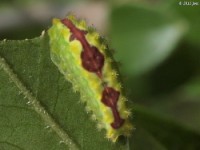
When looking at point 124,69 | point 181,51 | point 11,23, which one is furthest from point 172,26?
point 11,23

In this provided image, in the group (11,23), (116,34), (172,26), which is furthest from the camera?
(11,23)

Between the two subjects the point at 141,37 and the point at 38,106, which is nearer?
the point at 38,106

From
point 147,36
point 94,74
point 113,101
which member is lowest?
point 147,36

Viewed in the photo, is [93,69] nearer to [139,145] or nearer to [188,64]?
[139,145]

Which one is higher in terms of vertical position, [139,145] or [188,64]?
[139,145]

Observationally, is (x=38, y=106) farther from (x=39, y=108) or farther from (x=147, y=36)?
(x=147, y=36)

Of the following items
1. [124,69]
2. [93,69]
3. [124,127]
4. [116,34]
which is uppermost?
[93,69]

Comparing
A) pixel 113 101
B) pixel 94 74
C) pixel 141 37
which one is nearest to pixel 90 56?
pixel 94 74
